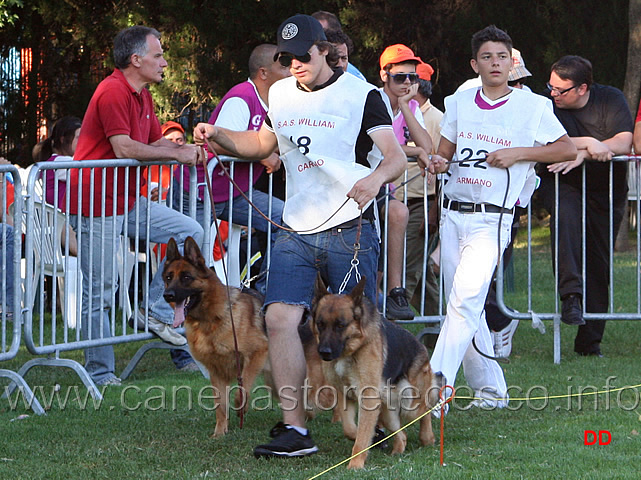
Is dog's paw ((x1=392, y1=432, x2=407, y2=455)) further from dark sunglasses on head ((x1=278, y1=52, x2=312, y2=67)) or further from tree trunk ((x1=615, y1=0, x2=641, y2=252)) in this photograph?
tree trunk ((x1=615, y1=0, x2=641, y2=252))

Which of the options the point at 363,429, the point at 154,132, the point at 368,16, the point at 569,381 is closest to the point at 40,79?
the point at 368,16

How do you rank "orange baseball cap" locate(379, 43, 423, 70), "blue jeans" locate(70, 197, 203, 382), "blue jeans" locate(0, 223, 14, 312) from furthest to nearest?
"orange baseball cap" locate(379, 43, 423, 70) → "blue jeans" locate(70, 197, 203, 382) → "blue jeans" locate(0, 223, 14, 312)

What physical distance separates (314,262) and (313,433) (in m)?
1.14

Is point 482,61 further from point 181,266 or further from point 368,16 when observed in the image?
point 368,16

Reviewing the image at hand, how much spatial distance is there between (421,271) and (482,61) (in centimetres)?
267

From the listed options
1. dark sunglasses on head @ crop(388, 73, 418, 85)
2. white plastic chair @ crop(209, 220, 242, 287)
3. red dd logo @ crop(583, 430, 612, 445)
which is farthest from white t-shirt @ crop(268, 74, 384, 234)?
dark sunglasses on head @ crop(388, 73, 418, 85)

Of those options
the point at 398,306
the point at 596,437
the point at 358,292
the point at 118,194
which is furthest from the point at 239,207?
the point at 596,437

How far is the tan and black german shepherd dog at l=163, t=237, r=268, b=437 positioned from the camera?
5879mm

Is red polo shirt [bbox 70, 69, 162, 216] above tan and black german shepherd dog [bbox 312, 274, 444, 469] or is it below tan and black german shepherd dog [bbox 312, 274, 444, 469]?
above

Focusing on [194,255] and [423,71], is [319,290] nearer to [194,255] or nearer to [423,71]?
[194,255]

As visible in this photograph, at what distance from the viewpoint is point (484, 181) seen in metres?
6.00

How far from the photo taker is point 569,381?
22.6ft

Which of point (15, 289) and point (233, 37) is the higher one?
point (233, 37)

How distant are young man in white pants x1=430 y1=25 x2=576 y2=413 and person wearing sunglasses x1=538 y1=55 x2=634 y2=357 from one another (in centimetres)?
183
